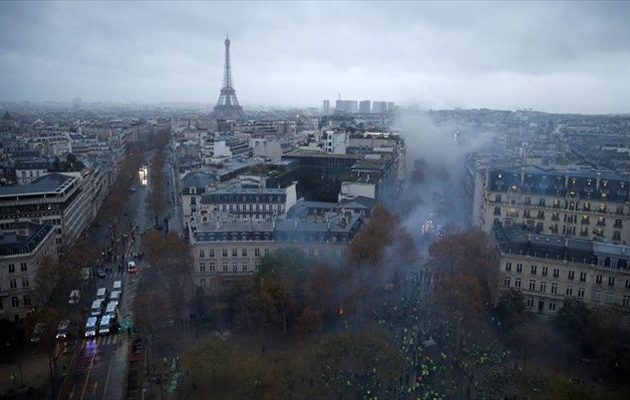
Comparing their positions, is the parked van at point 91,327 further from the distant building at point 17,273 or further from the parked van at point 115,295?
the distant building at point 17,273

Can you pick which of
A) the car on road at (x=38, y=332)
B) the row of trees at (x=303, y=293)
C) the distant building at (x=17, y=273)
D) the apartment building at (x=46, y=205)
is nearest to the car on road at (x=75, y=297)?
the distant building at (x=17, y=273)

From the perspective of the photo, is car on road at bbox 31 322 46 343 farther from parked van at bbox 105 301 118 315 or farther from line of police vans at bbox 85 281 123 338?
parked van at bbox 105 301 118 315

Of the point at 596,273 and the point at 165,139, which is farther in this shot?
the point at 165,139

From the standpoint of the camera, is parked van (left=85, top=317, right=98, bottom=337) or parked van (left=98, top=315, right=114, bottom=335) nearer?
parked van (left=85, top=317, right=98, bottom=337)

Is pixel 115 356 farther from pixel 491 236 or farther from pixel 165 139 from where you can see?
pixel 165 139

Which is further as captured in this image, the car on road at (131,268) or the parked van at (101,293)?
the car on road at (131,268)

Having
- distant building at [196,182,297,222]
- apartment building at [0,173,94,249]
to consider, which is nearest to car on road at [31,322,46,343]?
apartment building at [0,173,94,249]

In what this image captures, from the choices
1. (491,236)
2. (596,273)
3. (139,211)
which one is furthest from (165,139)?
(596,273)
